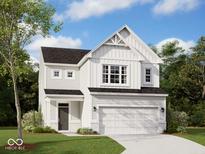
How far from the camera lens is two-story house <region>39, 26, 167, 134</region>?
1255 inches

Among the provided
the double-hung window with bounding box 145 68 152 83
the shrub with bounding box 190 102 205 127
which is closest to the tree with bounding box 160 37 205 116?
the shrub with bounding box 190 102 205 127

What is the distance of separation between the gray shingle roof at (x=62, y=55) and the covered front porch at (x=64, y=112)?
3671mm

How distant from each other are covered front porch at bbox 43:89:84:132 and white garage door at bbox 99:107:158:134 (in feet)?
10.4

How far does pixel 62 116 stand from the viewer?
Result: 3469 cm

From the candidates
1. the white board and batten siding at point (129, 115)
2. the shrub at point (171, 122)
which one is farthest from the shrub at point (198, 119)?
the white board and batten siding at point (129, 115)

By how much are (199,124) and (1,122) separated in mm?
24336

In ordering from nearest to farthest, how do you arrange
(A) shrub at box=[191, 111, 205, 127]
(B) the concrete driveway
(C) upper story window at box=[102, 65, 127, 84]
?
(B) the concrete driveway < (C) upper story window at box=[102, 65, 127, 84] < (A) shrub at box=[191, 111, 205, 127]

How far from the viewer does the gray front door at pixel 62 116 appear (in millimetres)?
34625

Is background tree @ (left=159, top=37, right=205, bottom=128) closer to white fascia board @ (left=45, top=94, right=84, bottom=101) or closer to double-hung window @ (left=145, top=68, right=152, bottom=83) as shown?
double-hung window @ (left=145, top=68, right=152, bottom=83)

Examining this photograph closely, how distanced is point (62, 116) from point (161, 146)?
1298 centimetres

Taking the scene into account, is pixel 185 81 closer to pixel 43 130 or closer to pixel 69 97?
pixel 69 97

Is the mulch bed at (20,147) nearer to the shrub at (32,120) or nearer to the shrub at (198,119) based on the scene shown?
the shrub at (32,120)

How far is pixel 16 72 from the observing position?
24.4 metres

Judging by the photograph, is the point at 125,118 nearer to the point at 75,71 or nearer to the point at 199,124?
the point at 75,71
